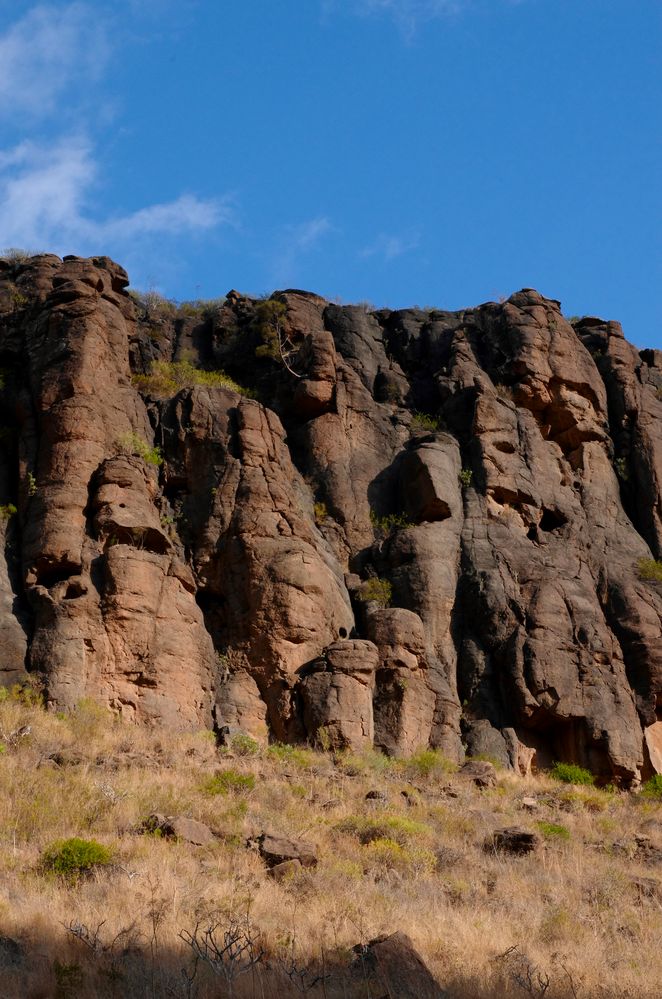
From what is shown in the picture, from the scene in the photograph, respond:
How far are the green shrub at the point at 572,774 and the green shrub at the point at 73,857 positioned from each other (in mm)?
13633

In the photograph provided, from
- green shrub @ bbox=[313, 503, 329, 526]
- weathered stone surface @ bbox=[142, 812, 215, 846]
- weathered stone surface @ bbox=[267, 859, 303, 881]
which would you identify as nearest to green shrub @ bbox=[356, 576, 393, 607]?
green shrub @ bbox=[313, 503, 329, 526]

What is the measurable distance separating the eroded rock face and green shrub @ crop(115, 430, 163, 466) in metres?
0.15

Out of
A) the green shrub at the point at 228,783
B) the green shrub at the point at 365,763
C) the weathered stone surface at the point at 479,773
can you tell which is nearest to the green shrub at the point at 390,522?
the weathered stone surface at the point at 479,773

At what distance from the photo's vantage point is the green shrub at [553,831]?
18.9m

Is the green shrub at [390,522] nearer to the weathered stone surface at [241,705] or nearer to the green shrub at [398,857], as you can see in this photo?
the weathered stone surface at [241,705]

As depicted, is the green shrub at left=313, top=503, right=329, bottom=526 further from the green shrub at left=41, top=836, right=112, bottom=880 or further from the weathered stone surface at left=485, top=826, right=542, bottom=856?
the green shrub at left=41, top=836, right=112, bottom=880

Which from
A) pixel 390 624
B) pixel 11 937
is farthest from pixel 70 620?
pixel 11 937

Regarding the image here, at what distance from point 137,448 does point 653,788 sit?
14.4 metres

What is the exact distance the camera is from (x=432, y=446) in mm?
29844

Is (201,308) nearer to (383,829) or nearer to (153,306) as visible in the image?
(153,306)

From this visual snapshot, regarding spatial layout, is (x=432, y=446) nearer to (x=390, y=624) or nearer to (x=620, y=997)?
(x=390, y=624)

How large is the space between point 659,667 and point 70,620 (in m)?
14.4

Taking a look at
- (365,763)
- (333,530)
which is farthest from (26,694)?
(333,530)

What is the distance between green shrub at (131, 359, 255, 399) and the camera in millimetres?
30484
